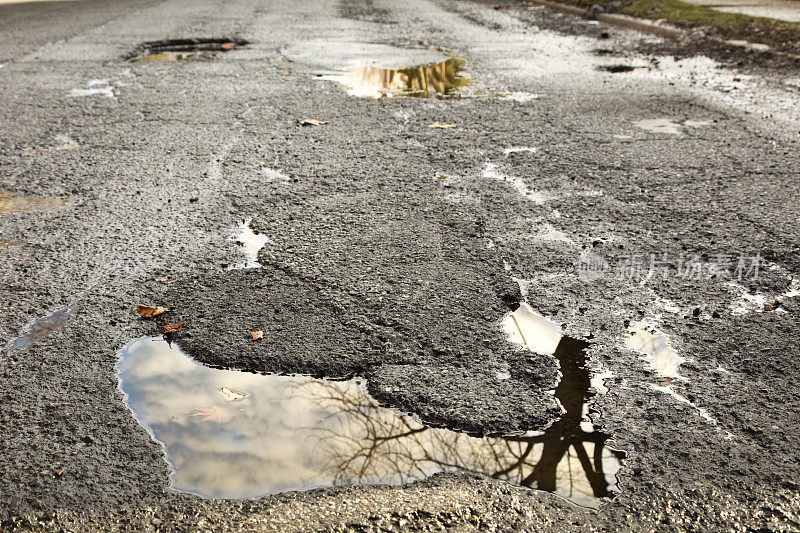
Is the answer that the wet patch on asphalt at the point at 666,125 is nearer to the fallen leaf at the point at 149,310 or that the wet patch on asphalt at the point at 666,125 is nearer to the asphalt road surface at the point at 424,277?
the asphalt road surface at the point at 424,277

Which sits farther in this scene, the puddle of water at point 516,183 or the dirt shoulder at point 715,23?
the dirt shoulder at point 715,23

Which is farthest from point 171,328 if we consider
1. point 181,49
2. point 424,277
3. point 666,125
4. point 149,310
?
point 181,49

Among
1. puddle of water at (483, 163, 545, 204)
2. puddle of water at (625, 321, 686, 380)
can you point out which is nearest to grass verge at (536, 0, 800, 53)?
puddle of water at (483, 163, 545, 204)

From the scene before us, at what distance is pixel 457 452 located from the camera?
255 cm

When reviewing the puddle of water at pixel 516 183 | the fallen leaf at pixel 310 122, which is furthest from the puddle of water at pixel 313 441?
the fallen leaf at pixel 310 122

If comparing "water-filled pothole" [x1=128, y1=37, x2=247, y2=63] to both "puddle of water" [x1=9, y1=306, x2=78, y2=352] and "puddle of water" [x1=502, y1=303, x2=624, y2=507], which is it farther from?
"puddle of water" [x1=502, y1=303, x2=624, y2=507]

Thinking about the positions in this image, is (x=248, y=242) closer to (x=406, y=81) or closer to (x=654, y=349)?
(x=654, y=349)

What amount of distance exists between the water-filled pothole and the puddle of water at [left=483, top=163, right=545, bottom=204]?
574 centimetres

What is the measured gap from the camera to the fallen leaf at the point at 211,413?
2.75m

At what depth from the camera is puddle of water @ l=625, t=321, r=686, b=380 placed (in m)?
2.98

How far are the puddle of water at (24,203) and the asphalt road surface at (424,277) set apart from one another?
0.02 meters

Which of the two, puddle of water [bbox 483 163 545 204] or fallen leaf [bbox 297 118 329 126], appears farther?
fallen leaf [bbox 297 118 329 126]

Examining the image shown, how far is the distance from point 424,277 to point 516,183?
1581mm

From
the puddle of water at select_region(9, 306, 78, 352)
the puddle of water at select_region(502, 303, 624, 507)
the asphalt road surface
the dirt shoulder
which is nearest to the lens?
the asphalt road surface
